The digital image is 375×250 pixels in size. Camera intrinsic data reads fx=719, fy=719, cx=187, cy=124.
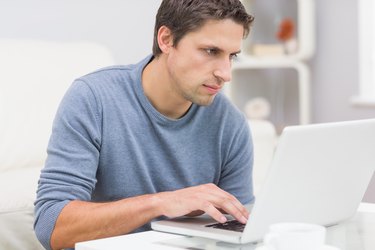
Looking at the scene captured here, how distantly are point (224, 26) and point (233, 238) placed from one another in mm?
552

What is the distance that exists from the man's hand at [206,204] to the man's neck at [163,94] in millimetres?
378

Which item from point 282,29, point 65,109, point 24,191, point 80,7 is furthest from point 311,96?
point 65,109

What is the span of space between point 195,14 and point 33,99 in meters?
1.04

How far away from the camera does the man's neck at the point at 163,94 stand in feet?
5.05

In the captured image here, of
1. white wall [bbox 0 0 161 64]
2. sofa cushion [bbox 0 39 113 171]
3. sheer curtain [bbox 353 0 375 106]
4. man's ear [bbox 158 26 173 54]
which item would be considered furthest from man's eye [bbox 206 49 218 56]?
sheer curtain [bbox 353 0 375 106]

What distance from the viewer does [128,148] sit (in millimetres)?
1496

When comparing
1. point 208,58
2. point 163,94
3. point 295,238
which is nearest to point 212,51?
point 208,58

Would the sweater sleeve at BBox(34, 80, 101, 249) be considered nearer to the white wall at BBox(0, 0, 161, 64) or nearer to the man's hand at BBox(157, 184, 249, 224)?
the man's hand at BBox(157, 184, 249, 224)

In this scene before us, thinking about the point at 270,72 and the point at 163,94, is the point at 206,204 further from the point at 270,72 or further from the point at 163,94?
the point at 270,72

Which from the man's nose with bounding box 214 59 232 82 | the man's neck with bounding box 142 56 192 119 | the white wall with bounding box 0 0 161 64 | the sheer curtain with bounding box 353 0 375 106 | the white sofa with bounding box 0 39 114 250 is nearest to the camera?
the man's nose with bounding box 214 59 232 82

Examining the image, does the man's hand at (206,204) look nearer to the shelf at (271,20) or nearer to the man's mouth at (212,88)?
the man's mouth at (212,88)

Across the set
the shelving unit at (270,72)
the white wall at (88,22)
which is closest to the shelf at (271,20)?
the shelving unit at (270,72)

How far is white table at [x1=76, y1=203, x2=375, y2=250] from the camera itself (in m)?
1.06

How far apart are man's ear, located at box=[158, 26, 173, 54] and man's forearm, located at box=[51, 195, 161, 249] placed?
420 millimetres
